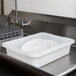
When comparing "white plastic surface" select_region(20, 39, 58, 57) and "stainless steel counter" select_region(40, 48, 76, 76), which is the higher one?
"white plastic surface" select_region(20, 39, 58, 57)

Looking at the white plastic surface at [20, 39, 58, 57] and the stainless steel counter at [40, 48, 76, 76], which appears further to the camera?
the white plastic surface at [20, 39, 58, 57]

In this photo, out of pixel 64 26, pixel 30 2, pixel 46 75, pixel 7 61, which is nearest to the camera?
pixel 46 75

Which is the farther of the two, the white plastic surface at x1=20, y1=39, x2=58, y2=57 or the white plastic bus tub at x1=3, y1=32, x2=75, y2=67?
the white plastic surface at x1=20, y1=39, x2=58, y2=57

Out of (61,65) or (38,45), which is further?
(38,45)

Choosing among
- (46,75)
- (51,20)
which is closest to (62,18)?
(51,20)

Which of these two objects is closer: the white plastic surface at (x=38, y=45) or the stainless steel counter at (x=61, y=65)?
the stainless steel counter at (x=61, y=65)

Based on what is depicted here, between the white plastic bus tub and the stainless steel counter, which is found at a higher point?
the white plastic bus tub

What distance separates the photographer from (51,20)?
1603 millimetres

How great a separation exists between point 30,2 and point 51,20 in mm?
511

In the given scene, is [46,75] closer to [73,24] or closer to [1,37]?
[1,37]

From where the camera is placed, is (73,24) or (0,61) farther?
(73,24)

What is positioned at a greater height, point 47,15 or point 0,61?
point 47,15

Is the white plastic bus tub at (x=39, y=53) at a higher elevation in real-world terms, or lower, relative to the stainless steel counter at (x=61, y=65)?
higher

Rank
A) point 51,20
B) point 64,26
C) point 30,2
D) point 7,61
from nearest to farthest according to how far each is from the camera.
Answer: point 7,61, point 64,26, point 51,20, point 30,2
